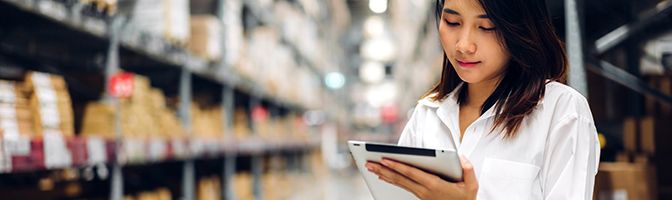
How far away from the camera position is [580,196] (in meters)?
0.97

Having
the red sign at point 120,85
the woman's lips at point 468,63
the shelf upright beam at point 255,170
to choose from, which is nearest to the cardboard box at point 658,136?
the woman's lips at point 468,63

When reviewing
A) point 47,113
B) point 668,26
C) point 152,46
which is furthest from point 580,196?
point 668,26

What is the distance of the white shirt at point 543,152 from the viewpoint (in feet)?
3.18

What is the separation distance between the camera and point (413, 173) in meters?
1.02

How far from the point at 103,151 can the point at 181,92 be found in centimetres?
125

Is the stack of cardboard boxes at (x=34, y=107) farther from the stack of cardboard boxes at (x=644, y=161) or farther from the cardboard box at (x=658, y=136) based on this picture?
the cardboard box at (x=658, y=136)

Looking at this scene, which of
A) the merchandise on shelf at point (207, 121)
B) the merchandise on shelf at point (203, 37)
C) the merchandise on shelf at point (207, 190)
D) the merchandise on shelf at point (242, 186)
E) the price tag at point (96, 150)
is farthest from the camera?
the merchandise on shelf at point (242, 186)

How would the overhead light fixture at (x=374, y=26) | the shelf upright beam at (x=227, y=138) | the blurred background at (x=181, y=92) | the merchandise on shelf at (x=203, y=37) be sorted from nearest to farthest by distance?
1. the blurred background at (x=181, y=92)
2. the merchandise on shelf at (x=203, y=37)
3. the shelf upright beam at (x=227, y=138)
4. the overhead light fixture at (x=374, y=26)

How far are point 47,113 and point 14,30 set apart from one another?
0.91m

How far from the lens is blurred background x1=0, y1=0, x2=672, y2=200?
2234mm

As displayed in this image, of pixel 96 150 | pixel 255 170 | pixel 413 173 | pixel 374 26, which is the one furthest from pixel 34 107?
pixel 374 26

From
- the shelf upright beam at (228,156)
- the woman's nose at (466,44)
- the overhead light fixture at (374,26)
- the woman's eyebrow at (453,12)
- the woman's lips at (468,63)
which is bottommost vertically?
the shelf upright beam at (228,156)

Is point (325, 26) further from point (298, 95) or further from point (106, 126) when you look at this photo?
point (106, 126)

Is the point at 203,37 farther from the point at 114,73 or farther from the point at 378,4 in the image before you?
the point at 378,4
